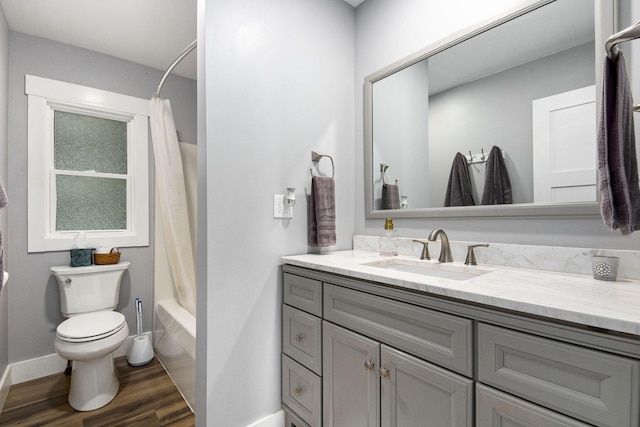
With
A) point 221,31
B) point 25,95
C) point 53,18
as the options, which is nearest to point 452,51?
point 221,31

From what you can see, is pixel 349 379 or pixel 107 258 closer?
pixel 349 379

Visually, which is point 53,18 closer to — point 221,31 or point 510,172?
point 221,31

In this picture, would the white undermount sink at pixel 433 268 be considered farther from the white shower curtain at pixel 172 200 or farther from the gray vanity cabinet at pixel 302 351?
the white shower curtain at pixel 172 200

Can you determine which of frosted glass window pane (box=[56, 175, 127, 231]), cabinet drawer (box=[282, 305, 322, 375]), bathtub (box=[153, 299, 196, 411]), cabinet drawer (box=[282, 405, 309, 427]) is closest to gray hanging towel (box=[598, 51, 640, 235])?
cabinet drawer (box=[282, 305, 322, 375])

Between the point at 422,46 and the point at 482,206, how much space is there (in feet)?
3.04

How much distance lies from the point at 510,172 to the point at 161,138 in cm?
231

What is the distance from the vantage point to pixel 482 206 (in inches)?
54.6

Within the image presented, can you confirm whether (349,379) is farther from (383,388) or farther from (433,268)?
(433,268)

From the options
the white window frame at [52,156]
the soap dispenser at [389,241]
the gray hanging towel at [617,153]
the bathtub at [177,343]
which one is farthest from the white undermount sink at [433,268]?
the white window frame at [52,156]

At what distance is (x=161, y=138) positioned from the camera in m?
2.28

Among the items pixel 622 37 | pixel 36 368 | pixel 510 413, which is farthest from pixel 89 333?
pixel 622 37

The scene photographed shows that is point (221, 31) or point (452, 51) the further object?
point (452, 51)

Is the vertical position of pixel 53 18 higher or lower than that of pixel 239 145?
higher

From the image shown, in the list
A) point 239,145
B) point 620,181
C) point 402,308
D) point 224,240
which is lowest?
point 402,308
